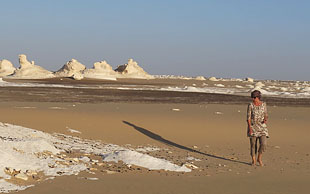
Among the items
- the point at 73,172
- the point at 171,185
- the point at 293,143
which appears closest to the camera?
the point at 171,185

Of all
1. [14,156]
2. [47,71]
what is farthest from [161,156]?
[47,71]

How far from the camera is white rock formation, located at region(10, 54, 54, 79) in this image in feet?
327

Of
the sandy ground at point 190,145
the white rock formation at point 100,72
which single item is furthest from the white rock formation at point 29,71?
the sandy ground at point 190,145

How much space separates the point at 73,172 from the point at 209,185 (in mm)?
2853

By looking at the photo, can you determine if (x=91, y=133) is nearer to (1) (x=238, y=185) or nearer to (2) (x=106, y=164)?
(2) (x=106, y=164)

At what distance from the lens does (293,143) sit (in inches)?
607

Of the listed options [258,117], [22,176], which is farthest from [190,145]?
[22,176]

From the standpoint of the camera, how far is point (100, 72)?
10594cm

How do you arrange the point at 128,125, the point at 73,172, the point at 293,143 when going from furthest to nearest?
the point at 128,125
the point at 293,143
the point at 73,172

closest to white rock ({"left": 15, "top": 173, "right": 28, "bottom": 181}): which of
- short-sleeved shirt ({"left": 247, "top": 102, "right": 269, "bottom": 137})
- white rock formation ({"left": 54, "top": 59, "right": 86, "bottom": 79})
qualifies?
short-sleeved shirt ({"left": 247, "top": 102, "right": 269, "bottom": 137})

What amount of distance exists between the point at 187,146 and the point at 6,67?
122129mm

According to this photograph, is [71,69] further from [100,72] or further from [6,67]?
[6,67]

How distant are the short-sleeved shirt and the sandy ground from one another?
854 mm

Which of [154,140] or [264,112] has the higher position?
[264,112]
